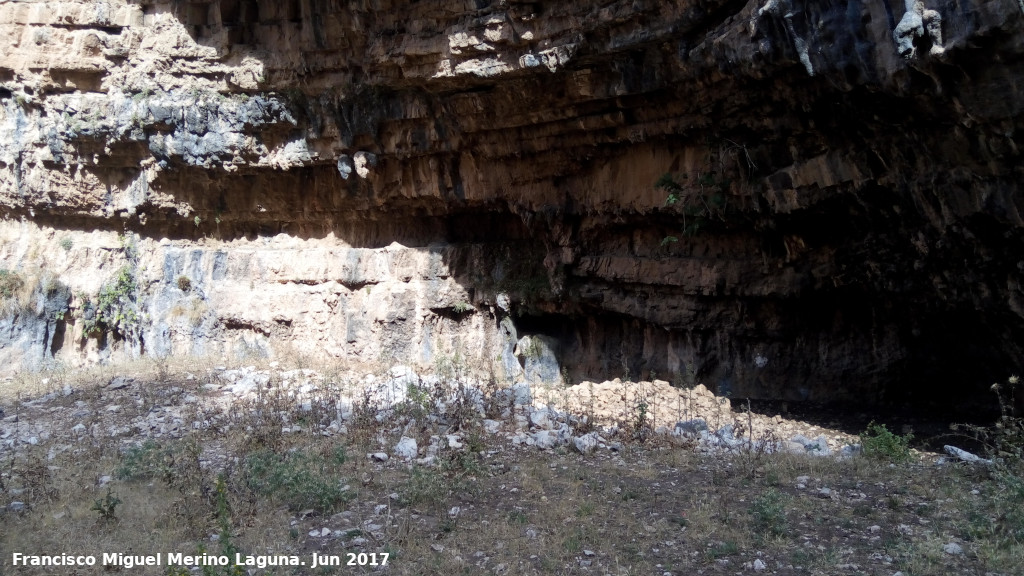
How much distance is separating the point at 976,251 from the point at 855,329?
2.75 meters

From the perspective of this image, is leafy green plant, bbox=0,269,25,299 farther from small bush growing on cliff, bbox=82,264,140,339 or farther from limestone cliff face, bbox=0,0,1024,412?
small bush growing on cliff, bbox=82,264,140,339

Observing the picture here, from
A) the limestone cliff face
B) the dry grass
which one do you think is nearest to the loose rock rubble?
the dry grass

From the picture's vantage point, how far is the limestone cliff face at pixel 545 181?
686cm

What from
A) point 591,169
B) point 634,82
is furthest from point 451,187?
point 634,82

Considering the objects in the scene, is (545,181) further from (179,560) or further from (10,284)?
(10,284)

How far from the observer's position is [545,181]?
1154cm

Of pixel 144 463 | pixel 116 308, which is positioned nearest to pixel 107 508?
pixel 144 463

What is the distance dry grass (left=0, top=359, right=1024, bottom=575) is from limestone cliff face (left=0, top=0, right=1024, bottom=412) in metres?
2.98

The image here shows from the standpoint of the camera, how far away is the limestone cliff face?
270 inches

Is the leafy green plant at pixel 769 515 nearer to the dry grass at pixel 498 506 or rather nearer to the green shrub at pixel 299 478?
the dry grass at pixel 498 506

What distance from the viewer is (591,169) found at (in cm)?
1106

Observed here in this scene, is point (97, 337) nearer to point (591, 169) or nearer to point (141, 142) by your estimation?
point (141, 142)

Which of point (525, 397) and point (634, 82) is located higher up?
point (634, 82)

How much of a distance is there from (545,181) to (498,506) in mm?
6941
